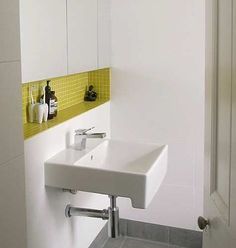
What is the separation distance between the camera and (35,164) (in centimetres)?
195

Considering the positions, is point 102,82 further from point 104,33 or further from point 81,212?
point 81,212

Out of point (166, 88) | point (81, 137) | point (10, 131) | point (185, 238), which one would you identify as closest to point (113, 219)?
point (81, 137)

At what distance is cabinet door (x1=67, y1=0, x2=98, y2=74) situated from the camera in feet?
7.15

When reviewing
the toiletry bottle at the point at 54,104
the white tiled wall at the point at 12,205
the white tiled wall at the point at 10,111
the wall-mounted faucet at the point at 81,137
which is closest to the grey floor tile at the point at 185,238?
the wall-mounted faucet at the point at 81,137

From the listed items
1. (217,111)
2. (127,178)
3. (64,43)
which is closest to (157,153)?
(127,178)

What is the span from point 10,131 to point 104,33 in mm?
1692

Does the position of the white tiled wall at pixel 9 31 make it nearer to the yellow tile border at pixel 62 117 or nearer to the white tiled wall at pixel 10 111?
the white tiled wall at pixel 10 111

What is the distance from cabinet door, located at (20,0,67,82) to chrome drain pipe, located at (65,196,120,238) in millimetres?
814

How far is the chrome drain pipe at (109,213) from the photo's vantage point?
7.29ft

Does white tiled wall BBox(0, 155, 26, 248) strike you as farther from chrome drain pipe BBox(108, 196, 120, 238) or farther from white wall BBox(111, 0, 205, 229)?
white wall BBox(111, 0, 205, 229)

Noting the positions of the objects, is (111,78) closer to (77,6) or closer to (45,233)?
(77,6)

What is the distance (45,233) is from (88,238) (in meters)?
0.65

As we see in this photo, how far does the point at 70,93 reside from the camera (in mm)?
2709

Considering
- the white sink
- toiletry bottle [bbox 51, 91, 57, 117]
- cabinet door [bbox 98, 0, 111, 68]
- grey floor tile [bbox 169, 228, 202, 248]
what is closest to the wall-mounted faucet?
the white sink
